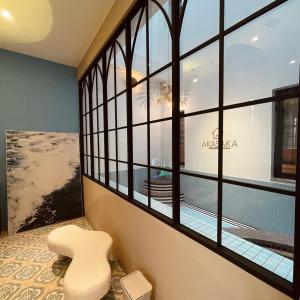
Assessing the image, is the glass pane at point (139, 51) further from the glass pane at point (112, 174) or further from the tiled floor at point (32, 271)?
the tiled floor at point (32, 271)

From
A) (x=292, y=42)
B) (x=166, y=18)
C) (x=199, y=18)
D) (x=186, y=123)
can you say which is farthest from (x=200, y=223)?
(x=166, y=18)

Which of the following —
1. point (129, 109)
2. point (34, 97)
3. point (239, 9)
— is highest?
point (34, 97)

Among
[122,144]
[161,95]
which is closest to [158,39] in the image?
[161,95]

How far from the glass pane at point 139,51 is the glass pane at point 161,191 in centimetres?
92

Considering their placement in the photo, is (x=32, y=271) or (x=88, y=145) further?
(x=88, y=145)

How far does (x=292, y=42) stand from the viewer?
804 mm

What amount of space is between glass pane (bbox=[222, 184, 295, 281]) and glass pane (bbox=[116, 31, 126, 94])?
1.57 m

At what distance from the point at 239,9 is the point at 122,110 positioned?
142 centimetres

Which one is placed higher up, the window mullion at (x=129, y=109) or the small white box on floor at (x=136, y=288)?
the window mullion at (x=129, y=109)

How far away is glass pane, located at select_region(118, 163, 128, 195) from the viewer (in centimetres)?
205

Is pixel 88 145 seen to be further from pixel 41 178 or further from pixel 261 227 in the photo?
pixel 261 227

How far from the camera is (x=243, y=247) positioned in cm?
96

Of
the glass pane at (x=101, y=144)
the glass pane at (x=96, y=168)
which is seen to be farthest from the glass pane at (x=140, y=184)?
the glass pane at (x=96, y=168)

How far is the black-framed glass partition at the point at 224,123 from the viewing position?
0.80 meters
